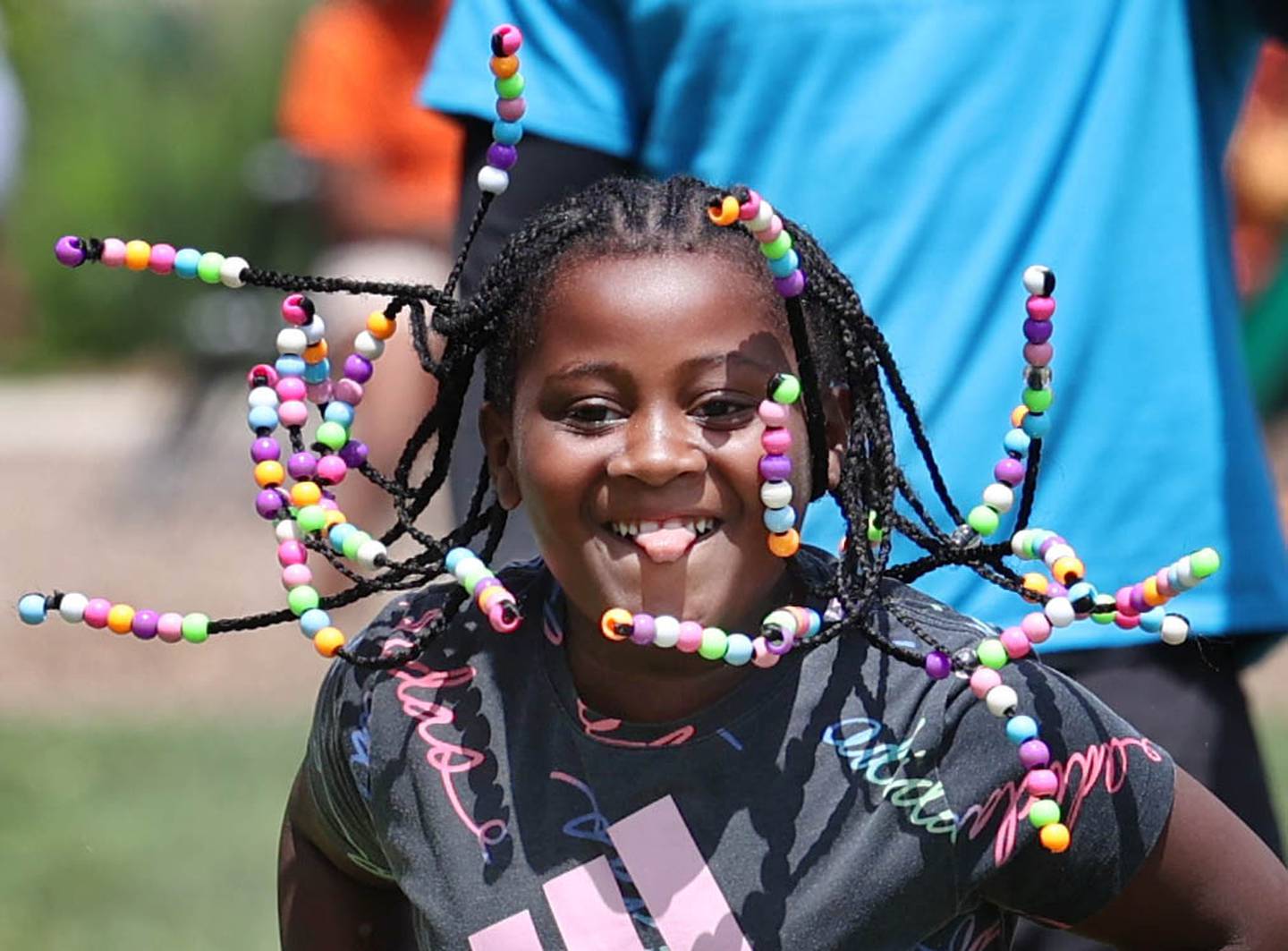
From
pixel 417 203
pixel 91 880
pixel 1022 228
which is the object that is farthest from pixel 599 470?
pixel 417 203

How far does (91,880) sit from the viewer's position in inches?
226

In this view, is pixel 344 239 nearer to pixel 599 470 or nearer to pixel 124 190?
pixel 599 470

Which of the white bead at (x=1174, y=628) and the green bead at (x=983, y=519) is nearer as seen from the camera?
the white bead at (x=1174, y=628)

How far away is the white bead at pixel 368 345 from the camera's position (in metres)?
2.40

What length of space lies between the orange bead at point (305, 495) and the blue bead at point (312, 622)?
11 centimetres

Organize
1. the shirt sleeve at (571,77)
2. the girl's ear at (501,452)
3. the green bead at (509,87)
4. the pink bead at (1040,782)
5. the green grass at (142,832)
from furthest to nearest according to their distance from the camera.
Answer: the green grass at (142,832)
the shirt sleeve at (571,77)
the girl's ear at (501,452)
the green bead at (509,87)
the pink bead at (1040,782)

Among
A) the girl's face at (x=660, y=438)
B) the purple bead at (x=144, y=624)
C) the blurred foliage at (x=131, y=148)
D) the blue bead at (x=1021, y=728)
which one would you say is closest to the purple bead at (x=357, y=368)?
the girl's face at (x=660, y=438)

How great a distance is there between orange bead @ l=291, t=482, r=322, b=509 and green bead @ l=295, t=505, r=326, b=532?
0.01m

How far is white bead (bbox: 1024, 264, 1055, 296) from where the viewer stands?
2.14 m

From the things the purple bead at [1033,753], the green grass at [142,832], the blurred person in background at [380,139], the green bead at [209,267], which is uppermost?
the blurred person in background at [380,139]

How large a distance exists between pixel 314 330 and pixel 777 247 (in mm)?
531

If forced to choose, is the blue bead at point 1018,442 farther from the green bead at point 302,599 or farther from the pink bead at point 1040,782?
the green bead at point 302,599

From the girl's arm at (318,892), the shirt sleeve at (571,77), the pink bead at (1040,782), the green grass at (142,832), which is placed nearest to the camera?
the pink bead at (1040,782)

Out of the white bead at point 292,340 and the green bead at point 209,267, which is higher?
the green bead at point 209,267
